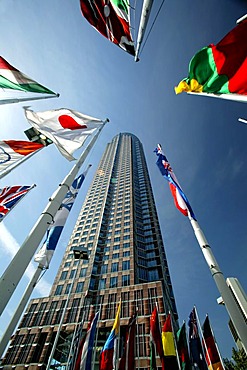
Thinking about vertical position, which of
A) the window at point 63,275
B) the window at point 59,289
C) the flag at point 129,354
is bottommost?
the flag at point 129,354

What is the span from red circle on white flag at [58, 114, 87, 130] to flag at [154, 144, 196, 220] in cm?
399

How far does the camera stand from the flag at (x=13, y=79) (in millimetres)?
6349

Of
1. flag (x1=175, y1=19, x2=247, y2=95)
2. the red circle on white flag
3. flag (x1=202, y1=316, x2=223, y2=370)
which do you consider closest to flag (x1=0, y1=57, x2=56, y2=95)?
the red circle on white flag

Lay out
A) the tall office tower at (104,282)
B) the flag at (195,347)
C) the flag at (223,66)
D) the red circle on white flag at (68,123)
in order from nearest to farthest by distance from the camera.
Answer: the flag at (223,66) → the red circle on white flag at (68,123) → the flag at (195,347) → the tall office tower at (104,282)

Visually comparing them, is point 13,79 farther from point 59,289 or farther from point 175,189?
point 59,289

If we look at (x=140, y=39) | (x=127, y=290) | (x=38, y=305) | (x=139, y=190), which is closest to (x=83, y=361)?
(x=140, y=39)

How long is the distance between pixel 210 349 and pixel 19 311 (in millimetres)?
12050

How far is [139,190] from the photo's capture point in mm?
73938

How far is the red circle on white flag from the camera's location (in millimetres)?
7043

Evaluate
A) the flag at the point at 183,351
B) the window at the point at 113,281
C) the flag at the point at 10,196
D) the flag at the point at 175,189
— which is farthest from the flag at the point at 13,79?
the window at the point at 113,281

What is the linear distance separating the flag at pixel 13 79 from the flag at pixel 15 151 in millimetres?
1956

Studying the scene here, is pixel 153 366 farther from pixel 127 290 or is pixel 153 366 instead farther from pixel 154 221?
pixel 154 221

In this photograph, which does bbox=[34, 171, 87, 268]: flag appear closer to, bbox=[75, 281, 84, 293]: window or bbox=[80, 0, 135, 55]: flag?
bbox=[80, 0, 135, 55]: flag

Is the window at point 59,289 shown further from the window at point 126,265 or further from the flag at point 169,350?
the flag at point 169,350
